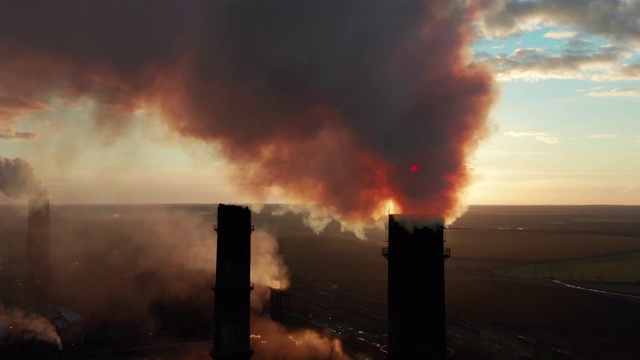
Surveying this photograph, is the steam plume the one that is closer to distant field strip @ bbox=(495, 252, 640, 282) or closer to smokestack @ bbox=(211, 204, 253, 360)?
smokestack @ bbox=(211, 204, 253, 360)

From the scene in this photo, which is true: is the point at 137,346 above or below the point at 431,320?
below

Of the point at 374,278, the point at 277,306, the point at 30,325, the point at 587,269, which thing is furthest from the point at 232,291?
the point at 587,269

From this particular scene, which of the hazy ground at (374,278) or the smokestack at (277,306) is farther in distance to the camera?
the smokestack at (277,306)

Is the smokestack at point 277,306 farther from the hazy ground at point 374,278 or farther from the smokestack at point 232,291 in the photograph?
the smokestack at point 232,291

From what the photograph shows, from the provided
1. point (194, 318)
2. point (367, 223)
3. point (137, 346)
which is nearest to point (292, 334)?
point (194, 318)

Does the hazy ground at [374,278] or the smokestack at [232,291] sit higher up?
the smokestack at [232,291]

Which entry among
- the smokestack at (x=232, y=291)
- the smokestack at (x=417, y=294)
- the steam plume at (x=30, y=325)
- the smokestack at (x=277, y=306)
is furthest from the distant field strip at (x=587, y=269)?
the smokestack at (x=417, y=294)

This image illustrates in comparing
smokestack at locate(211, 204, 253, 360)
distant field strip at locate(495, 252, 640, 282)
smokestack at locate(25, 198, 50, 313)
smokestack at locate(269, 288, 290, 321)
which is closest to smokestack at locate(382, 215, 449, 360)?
smokestack at locate(211, 204, 253, 360)

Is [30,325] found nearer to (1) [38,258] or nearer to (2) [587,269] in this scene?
(1) [38,258]

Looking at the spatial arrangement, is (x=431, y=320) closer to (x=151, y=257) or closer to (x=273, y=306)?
(x=273, y=306)
